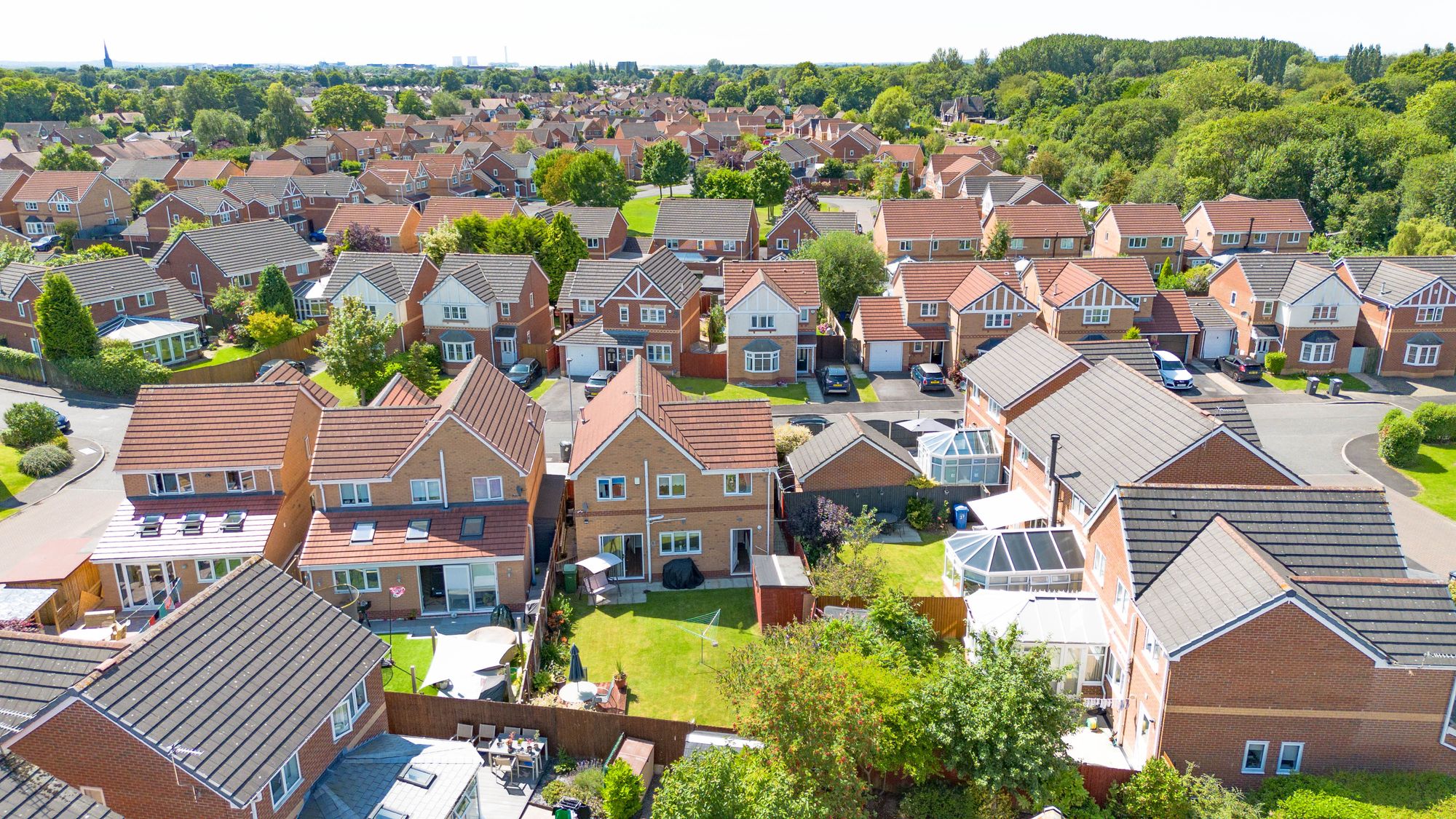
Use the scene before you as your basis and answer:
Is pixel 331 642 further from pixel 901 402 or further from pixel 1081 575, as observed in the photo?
pixel 901 402

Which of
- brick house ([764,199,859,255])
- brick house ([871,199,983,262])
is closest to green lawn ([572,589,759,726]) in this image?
brick house ([871,199,983,262])

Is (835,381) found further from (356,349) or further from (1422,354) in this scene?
(1422,354)

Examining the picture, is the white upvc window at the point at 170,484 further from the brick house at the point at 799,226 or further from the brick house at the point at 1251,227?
the brick house at the point at 1251,227

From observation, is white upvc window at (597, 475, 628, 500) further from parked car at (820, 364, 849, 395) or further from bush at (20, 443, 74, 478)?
bush at (20, 443, 74, 478)

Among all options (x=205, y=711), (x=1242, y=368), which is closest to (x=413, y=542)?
(x=205, y=711)

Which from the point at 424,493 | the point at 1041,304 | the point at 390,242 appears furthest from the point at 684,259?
the point at 424,493

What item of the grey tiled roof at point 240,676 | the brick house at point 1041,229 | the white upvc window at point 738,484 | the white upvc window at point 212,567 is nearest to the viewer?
the grey tiled roof at point 240,676

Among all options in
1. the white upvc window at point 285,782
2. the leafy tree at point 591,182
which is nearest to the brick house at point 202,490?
the white upvc window at point 285,782
